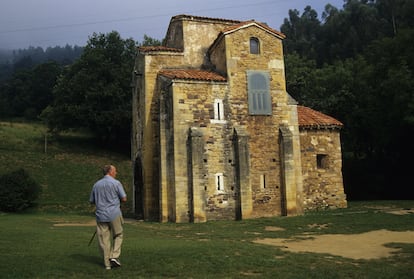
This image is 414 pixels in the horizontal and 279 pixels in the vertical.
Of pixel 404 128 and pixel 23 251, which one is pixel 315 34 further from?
pixel 23 251

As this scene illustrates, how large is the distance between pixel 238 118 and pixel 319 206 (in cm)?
750

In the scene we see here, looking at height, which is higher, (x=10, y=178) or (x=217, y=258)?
(x=10, y=178)

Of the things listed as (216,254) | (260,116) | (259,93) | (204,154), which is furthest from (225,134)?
(216,254)

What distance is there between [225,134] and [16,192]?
571 inches

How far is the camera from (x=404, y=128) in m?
33.2

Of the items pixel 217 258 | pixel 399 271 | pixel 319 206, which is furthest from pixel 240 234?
pixel 319 206

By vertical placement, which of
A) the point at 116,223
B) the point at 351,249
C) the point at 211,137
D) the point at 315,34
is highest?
the point at 315,34

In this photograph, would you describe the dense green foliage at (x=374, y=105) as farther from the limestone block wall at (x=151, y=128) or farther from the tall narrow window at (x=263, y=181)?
the limestone block wall at (x=151, y=128)

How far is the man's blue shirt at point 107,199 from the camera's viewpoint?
8641 millimetres

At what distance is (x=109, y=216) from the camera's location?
862 cm

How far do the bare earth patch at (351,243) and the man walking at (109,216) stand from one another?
5.35 meters

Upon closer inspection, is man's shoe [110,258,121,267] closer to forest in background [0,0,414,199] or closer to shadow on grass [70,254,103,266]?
shadow on grass [70,254,103,266]

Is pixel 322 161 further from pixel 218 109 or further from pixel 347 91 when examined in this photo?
pixel 347 91

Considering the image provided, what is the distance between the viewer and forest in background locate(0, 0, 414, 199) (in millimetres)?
32844
